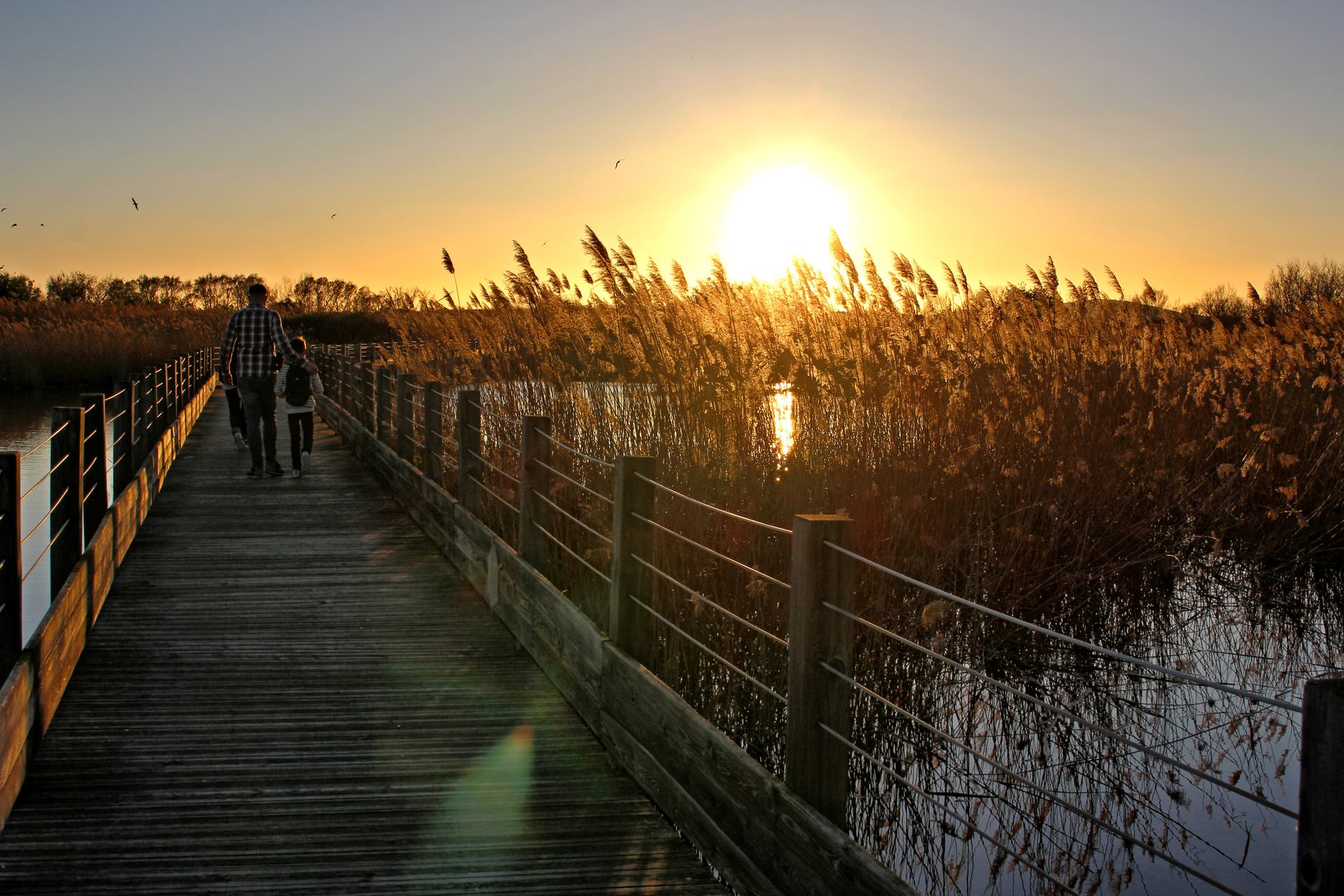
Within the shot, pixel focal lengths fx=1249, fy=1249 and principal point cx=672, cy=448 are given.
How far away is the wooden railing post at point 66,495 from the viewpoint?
6.07m

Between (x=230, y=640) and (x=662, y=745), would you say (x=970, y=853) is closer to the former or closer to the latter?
(x=662, y=745)

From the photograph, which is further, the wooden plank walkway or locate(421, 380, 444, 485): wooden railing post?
locate(421, 380, 444, 485): wooden railing post

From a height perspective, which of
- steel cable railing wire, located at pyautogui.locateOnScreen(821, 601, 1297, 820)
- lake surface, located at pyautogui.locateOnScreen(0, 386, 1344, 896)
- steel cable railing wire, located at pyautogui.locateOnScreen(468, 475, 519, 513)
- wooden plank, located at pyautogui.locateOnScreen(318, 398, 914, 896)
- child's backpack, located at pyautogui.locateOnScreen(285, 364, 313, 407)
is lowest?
lake surface, located at pyautogui.locateOnScreen(0, 386, 1344, 896)

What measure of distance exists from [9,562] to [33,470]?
1591 centimetres

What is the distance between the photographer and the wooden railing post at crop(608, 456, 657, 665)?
482 centimetres

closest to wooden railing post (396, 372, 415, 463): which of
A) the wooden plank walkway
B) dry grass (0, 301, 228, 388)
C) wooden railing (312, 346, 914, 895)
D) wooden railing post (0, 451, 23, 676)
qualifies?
wooden railing (312, 346, 914, 895)

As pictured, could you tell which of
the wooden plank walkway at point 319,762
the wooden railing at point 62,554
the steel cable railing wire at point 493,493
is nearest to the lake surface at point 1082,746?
the wooden plank walkway at point 319,762

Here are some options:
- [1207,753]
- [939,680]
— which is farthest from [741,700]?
[1207,753]

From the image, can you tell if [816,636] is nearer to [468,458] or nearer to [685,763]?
[685,763]

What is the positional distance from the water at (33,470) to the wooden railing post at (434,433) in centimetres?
270

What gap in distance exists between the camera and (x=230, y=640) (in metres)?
6.43

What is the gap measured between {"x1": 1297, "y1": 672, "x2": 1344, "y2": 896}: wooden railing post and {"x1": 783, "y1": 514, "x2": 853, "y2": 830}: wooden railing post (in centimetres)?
142

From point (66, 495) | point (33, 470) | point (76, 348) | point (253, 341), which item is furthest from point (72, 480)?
point (76, 348)

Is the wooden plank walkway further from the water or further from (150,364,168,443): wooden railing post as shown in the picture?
(150,364,168,443): wooden railing post
